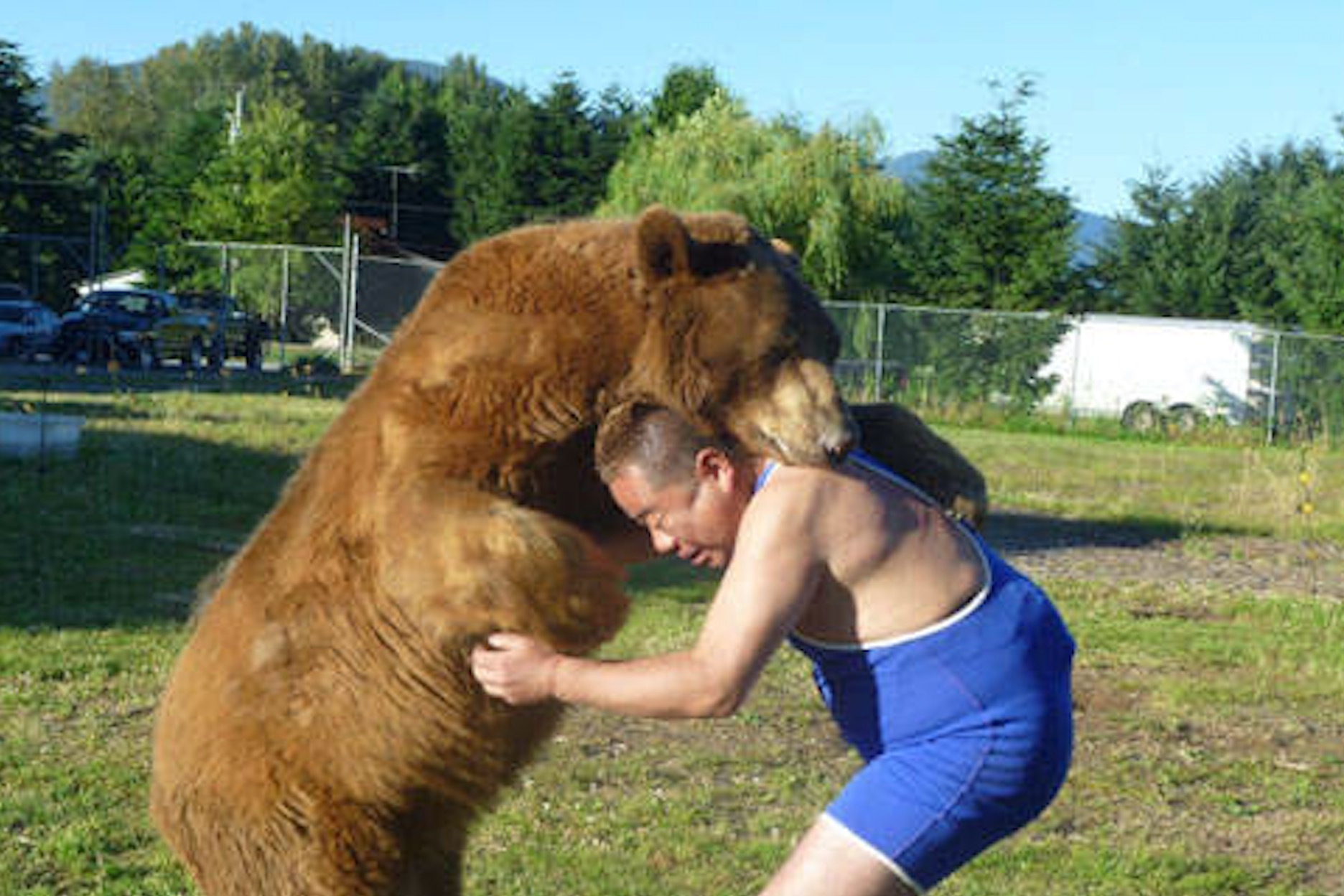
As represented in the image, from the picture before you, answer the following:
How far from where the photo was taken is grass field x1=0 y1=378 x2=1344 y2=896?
19.3 ft

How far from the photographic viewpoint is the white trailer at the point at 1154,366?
109ft

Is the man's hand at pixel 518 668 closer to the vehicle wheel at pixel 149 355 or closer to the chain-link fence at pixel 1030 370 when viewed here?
the chain-link fence at pixel 1030 370

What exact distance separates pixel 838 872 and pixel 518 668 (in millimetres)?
825

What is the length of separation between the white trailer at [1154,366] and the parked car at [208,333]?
18.3 metres

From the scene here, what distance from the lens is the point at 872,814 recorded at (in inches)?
131

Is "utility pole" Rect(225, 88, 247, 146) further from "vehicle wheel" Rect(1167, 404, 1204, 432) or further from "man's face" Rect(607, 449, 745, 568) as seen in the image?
"man's face" Rect(607, 449, 745, 568)

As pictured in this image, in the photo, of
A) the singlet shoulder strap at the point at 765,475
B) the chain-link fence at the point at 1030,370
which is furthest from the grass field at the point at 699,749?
the chain-link fence at the point at 1030,370

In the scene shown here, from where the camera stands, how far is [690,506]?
3.37m

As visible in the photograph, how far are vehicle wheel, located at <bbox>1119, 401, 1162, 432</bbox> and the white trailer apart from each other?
0.94 feet

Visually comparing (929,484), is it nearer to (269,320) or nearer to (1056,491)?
(1056,491)

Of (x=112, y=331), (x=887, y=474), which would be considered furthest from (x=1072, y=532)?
(x=112, y=331)

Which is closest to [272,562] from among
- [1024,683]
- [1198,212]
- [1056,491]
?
[1024,683]

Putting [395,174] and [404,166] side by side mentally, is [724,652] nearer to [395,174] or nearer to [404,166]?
[395,174]

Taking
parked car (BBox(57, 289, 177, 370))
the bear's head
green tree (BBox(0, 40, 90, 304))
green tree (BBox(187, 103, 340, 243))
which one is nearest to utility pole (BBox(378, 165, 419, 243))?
green tree (BBox(187, 103, 340, 243))
